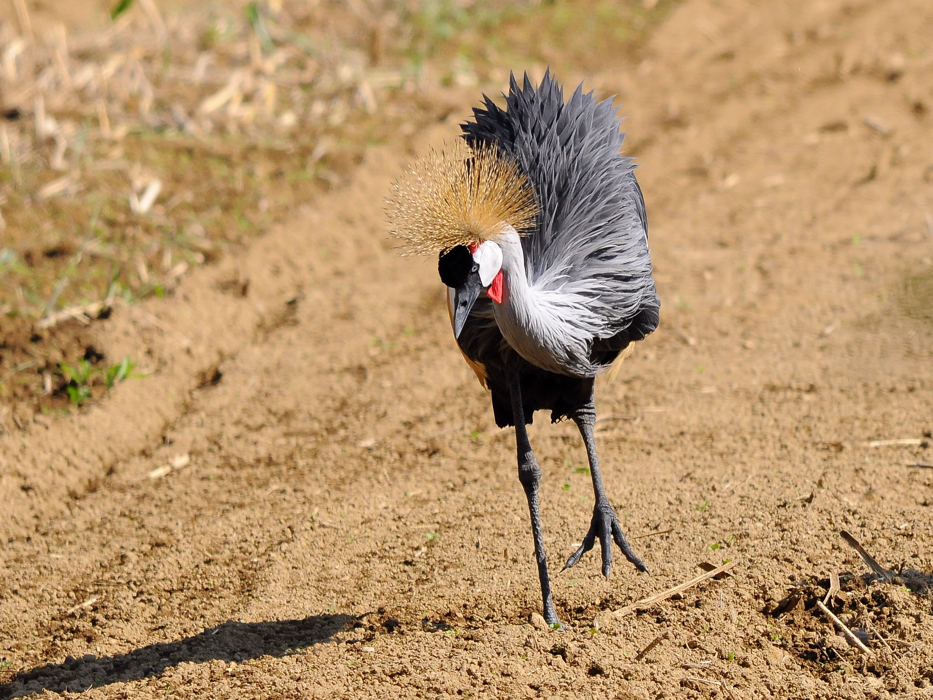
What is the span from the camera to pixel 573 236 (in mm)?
3799

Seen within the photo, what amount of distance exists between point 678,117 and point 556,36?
2.43m

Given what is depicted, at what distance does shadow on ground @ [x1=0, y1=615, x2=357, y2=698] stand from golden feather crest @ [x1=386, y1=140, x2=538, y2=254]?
5.60 feet

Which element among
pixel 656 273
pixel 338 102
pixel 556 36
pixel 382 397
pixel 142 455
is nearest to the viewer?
pixel 142 455

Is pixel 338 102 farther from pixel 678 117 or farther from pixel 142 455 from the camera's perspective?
pixel 142 455

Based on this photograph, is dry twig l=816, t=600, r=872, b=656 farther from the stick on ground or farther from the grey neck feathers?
the grey neck feathers

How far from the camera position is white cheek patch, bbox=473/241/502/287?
321cm

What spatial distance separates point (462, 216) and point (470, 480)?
6.90 feet

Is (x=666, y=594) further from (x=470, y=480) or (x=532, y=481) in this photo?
(x=470, y=480)

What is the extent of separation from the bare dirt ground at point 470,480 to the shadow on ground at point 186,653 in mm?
17

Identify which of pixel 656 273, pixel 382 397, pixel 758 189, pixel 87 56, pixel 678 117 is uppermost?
pixel 87 56

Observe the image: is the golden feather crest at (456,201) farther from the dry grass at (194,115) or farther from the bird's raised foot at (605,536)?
the dry grass at (194,115)

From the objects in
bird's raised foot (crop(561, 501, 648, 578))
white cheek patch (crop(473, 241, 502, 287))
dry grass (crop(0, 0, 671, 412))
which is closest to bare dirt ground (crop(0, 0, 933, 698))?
bird's raised foot (crop(561, 501, 648, 578))

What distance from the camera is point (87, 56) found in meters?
9.44

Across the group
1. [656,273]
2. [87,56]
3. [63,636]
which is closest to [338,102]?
[87,56]
